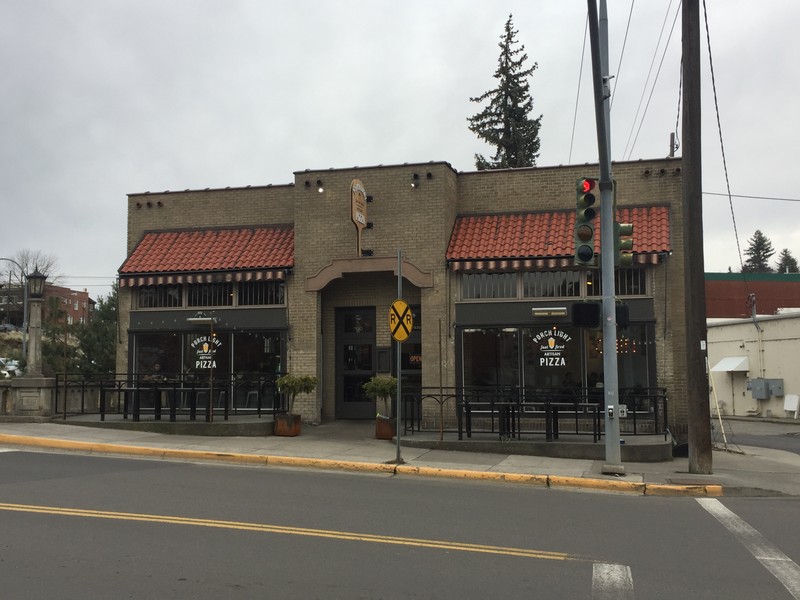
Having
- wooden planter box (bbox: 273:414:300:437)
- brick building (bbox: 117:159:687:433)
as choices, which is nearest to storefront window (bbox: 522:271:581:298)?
brick building (bbox: 117:159:687:433)

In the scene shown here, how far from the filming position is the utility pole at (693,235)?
11617 mm

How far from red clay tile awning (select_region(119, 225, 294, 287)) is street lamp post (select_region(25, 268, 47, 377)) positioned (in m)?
2.14

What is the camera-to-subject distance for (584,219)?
11.6 m

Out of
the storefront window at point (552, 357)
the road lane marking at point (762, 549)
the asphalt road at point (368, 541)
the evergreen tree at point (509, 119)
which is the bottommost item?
the road lane marking at point (762, 549)

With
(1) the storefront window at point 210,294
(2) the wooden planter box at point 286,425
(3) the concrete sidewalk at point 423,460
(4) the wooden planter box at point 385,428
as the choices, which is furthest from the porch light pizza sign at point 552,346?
(1) the storefront window at point 210,294

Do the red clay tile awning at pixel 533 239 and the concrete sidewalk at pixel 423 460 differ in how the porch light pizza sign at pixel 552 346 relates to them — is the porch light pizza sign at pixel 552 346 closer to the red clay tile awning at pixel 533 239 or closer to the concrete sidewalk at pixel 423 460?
the red clay tile awning at pixel 533 239

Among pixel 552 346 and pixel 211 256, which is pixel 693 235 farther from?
pixel 211 256

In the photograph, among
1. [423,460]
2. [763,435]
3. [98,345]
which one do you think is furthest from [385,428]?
[98,345]

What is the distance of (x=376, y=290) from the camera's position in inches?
694

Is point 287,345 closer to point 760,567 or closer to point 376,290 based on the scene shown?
point 376,290

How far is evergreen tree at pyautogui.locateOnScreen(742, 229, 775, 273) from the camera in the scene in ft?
300

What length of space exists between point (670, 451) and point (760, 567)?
7435 mm

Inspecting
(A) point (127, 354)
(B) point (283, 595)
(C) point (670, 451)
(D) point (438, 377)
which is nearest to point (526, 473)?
(C) point (670, 451)

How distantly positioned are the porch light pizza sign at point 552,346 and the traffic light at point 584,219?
4454 millimetres
